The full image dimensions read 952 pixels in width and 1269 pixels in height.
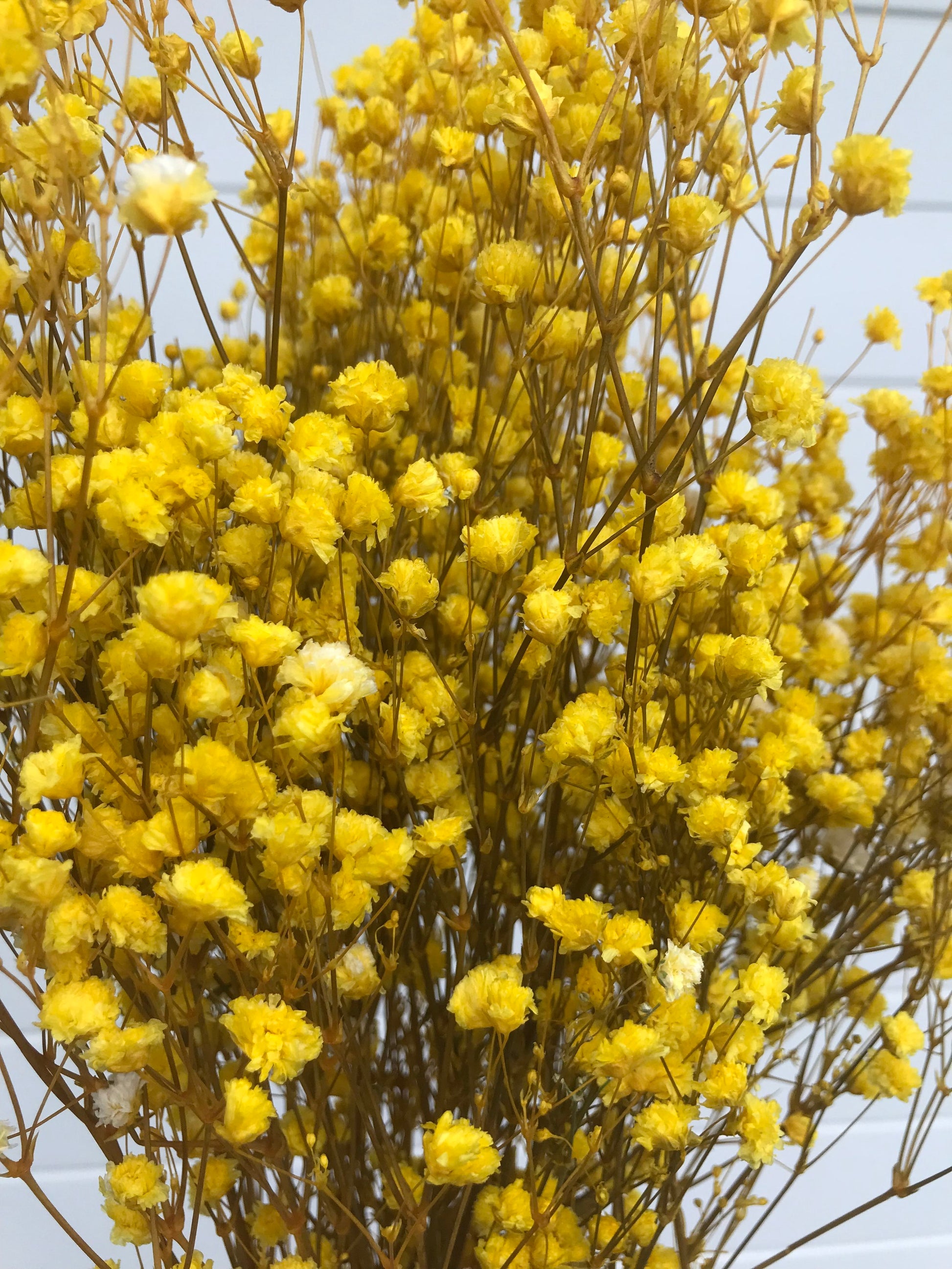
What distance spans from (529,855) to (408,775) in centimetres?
7

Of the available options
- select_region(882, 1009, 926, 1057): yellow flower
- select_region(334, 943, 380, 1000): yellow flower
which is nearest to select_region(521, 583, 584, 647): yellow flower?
select_region(334, 943, 380, 1000): yellow flower

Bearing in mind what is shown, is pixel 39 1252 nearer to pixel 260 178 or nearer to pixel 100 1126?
pixel 100 1126

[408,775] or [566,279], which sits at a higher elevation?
[566,279]

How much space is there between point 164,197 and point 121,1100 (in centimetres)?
27

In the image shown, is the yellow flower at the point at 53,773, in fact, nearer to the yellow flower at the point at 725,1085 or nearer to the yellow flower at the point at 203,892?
the yellow flower at the point at 203,892

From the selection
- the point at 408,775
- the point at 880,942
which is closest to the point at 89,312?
the point at 408,775

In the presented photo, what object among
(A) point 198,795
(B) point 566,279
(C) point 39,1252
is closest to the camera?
(A) point 198,795

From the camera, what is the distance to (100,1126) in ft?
1.06

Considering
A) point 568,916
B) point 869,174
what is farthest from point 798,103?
point 568,916

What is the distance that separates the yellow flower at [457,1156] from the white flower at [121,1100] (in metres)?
0.10

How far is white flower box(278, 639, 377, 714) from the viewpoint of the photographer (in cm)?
26

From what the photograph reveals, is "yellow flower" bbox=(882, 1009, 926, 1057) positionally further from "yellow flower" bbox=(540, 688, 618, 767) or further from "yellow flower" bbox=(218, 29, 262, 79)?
"yellow flower" bbox=(218, 29, 262, 79)

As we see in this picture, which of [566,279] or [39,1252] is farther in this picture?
[39,1252]

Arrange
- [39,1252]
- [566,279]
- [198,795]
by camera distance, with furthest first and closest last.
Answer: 1. [39,1252]
2. [566,279]
3. [198,795]
